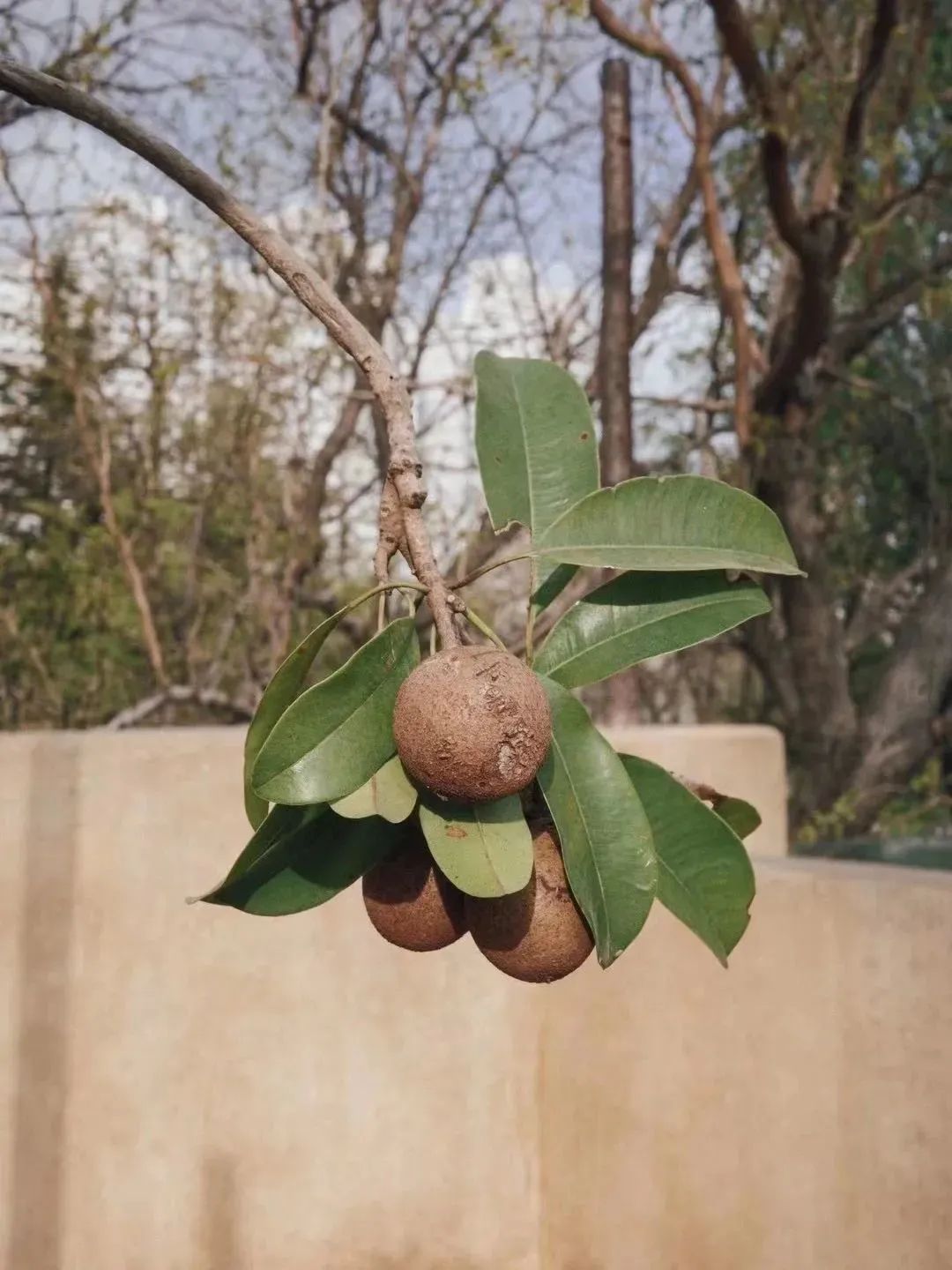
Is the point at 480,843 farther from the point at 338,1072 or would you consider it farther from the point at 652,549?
the point at 338,1072

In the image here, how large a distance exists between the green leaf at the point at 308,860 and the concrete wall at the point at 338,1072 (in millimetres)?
1131

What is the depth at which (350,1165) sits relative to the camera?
214 centimetres

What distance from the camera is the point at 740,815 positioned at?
2.95 ft

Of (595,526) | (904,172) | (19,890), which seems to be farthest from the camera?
(904,172)

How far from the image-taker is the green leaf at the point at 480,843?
0.61m

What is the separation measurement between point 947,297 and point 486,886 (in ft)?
11.5

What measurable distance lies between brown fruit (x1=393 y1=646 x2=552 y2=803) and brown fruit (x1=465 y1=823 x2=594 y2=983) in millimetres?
101

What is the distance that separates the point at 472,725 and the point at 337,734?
10 cm

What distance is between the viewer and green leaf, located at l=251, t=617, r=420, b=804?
2.04 ft

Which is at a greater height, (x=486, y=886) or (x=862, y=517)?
(x=862, y=517)

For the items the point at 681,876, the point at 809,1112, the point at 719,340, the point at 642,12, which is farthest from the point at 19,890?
the point at 719,340

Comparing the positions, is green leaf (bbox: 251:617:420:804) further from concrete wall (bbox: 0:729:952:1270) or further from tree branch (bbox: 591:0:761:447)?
tree branch (bbox: 591:0:761:447)

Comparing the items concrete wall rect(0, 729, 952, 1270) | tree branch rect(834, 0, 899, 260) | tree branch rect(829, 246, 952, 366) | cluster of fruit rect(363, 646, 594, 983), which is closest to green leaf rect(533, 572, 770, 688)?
cluster of fruit rect(363, 646, 594, 983)

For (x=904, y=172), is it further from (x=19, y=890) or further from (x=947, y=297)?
(x=19, y=890)
